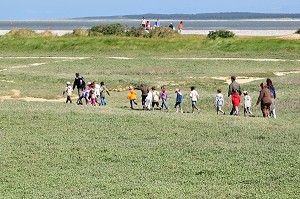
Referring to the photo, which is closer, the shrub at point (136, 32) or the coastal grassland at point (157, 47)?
the coastal grassland at point (157, 47)

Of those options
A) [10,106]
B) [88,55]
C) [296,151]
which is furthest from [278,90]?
[88,55]

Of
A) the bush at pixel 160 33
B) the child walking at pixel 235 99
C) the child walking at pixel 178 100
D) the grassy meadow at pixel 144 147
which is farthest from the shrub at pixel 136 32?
the child walking at pixel 235 99

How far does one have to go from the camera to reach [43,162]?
936 inches

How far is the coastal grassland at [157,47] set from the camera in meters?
77.1

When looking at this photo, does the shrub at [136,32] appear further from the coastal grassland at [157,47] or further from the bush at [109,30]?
the coastal grassland at [157,47]

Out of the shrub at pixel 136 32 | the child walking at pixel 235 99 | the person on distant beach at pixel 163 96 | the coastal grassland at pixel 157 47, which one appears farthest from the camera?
the shrub at pixel 136 32

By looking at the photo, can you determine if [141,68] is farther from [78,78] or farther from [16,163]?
[16,163]

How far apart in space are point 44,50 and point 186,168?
6268cm

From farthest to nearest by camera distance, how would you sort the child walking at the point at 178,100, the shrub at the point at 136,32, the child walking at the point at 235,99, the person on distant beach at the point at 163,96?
the shrub at the point at 136,32, the person on distant beach at the point at 163,96, the child walking at the point at 178,100, the child walking at the point at 235,99

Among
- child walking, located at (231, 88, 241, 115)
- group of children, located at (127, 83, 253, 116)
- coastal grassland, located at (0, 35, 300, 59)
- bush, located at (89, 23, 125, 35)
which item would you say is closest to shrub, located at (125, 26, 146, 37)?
bush, located at (89, 23, 125, 35)

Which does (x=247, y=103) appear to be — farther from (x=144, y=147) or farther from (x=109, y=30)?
(x=109, y=30)

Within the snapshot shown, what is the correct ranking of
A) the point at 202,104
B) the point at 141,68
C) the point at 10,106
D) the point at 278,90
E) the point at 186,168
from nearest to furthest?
1. the point at 186,168
2. the point at 10,106
3. the point at 202,104
4. the point at 278,90
5. the point at 141,68

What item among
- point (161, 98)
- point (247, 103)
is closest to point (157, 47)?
point (161, 98)

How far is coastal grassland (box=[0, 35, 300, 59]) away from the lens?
253 feet
